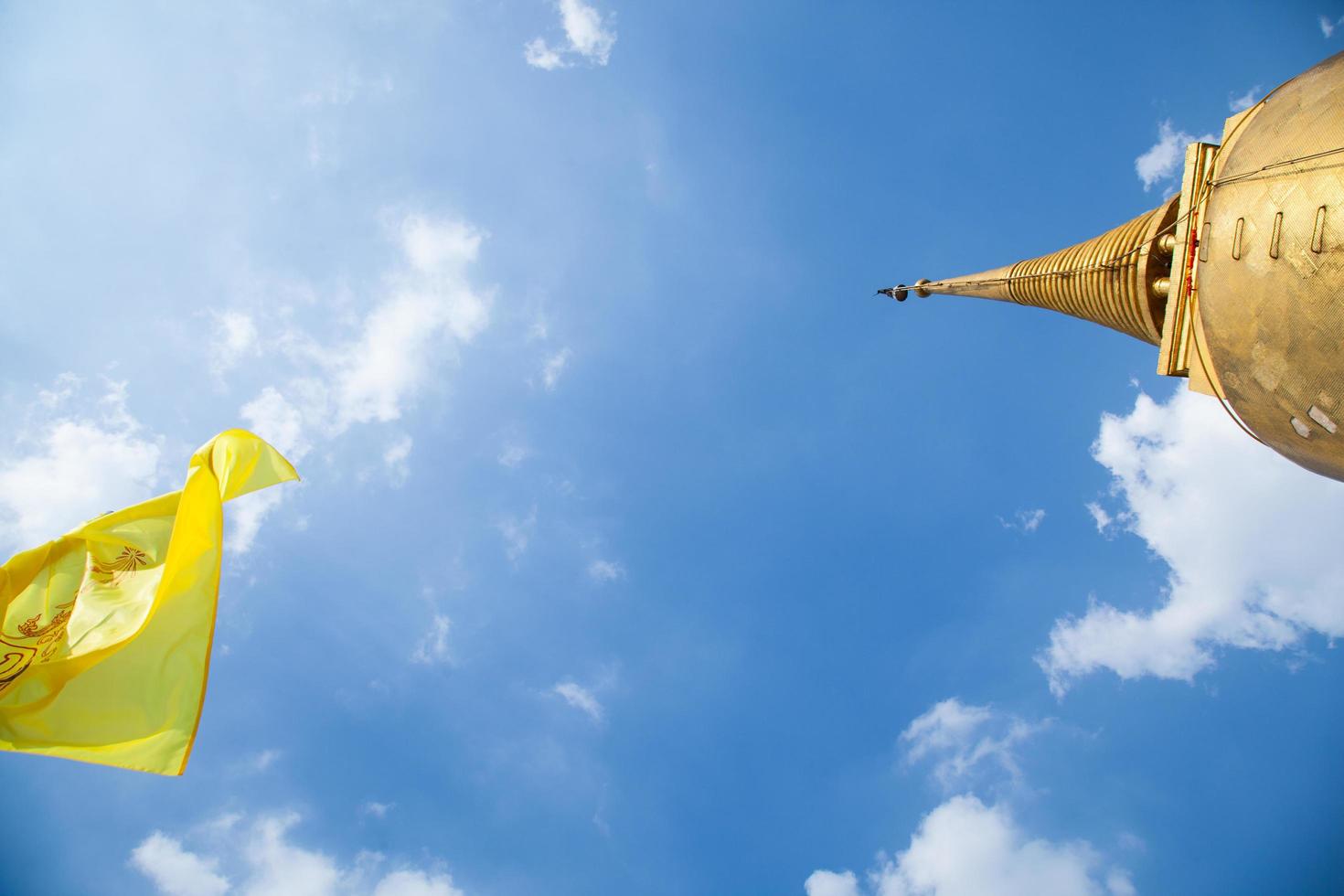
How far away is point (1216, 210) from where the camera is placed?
10.3 meters

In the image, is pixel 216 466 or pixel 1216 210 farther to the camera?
pixel 216 466

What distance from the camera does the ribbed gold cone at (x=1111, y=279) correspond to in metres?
13.7

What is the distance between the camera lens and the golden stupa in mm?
8352

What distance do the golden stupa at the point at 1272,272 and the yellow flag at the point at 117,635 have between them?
603 inches

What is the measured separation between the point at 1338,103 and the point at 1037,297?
10266 mm

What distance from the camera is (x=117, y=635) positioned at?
10164mm

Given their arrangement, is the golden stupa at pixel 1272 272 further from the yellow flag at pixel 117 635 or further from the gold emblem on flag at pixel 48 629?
the gold emblem on flag at pixel 48 629

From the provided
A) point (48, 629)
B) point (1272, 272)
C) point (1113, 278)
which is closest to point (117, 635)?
point (48, 629)

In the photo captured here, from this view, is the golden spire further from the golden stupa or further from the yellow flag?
the yellow flag

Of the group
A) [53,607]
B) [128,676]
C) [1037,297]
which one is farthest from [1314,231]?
[53,607]

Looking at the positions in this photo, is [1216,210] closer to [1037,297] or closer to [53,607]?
[1037,297]

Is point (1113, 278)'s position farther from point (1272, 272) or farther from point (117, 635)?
point (117, 635)

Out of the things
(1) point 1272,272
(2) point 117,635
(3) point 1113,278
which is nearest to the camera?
(1) point 1272,272

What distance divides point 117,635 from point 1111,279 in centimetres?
1935
